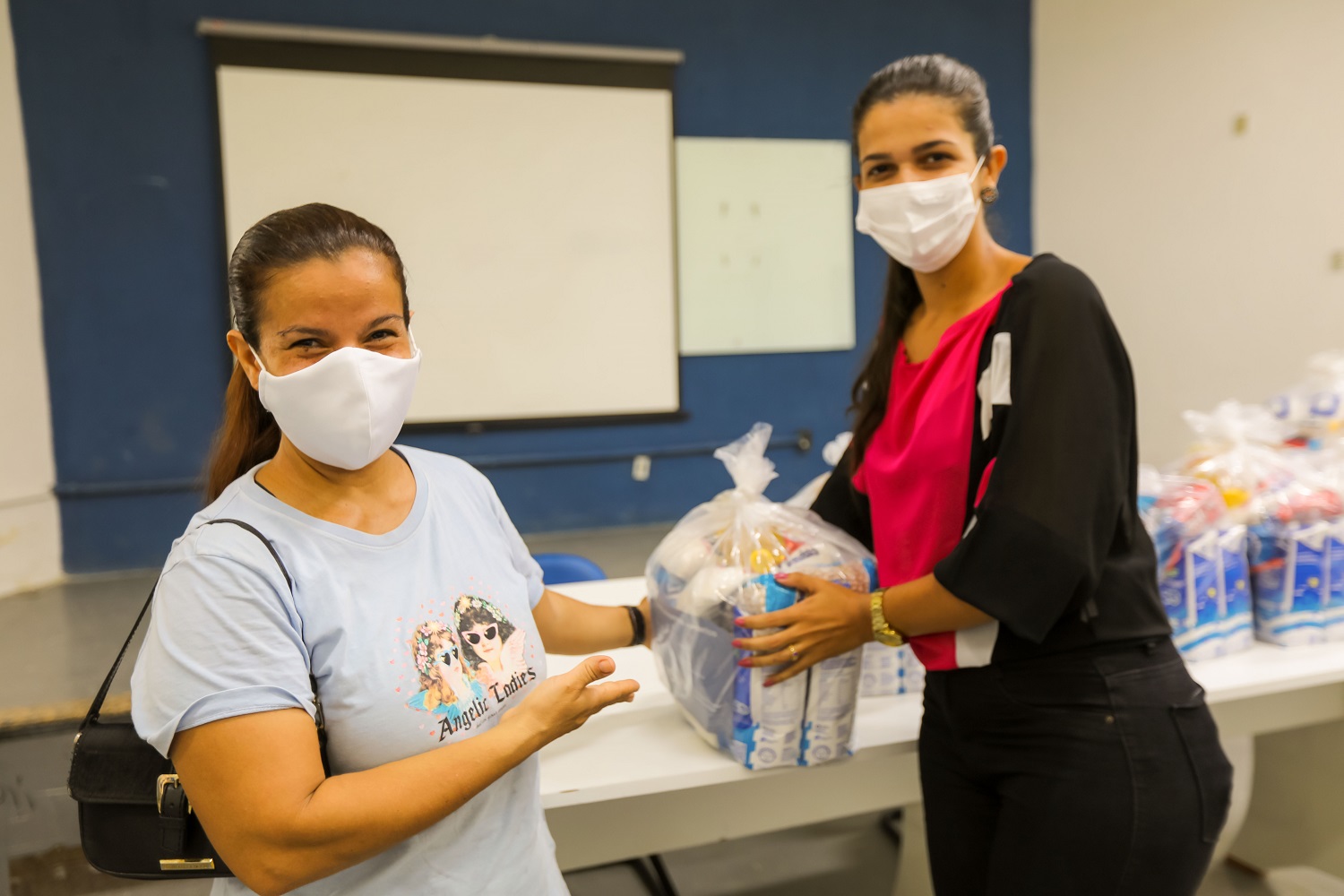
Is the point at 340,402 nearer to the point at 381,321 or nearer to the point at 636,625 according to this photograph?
the point at 381,321

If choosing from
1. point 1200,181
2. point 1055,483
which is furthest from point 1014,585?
point 1200,181

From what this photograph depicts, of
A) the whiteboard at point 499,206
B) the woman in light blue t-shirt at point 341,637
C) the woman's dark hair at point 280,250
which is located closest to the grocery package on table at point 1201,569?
the woman in light blue t-shirt at point 341,637

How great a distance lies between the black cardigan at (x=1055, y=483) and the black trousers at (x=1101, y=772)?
46 millimetres

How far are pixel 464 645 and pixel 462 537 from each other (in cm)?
13

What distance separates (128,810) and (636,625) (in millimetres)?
714

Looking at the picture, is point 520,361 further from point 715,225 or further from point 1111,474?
point 1111,474

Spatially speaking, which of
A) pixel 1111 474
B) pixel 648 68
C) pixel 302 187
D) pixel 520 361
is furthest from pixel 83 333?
pixel 1111 474

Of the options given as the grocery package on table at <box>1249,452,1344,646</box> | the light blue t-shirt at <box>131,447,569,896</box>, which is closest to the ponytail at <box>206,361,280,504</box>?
the light blue t-shirt at <box>131,447,569,896</box>

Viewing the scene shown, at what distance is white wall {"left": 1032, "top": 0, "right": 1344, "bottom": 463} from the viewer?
364 centimetres

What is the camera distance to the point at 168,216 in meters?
4.01

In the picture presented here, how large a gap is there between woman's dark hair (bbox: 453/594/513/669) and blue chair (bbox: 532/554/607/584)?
54.1 inches

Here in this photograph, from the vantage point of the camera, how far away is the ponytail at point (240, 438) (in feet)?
3.35

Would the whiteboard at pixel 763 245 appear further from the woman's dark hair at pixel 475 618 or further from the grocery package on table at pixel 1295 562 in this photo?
the woman's dark hair at pixel 475 618

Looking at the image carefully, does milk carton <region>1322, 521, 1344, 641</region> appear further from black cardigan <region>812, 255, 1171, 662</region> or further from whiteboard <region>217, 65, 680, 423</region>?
whiteboard <region>217, 65, 680, 423</region>
